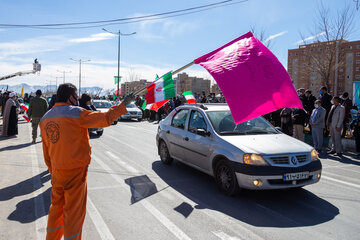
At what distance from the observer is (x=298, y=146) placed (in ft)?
17.7

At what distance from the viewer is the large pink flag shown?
466 centimetres

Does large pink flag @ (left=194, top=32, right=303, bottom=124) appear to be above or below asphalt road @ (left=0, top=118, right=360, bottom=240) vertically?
above

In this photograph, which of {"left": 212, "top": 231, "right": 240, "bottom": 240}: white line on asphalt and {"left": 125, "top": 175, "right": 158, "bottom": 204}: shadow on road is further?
{"left": 125, "top": 175, "right": 158, "bottom": 204}: shadow on road

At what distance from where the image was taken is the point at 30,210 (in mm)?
4566

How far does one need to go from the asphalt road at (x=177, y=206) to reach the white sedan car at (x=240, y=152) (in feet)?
1.25

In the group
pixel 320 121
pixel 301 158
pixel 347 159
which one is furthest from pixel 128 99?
pixel 320 121

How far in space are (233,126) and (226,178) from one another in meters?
1.17

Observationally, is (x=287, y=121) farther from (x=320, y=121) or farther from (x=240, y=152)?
(x=240, y=152)

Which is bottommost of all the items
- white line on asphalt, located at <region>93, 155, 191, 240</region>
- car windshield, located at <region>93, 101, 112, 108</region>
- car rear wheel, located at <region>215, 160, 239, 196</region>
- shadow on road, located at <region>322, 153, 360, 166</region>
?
white line on asphalt, located at <region>93, 155, 191, 240</region>

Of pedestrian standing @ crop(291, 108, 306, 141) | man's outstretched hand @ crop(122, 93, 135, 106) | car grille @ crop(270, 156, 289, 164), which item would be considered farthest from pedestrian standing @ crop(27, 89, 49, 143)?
pedestrian standing @ crop(291, 108, 306, 141)

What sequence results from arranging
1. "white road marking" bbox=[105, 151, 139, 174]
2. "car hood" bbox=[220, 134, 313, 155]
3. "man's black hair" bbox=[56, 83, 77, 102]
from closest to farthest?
1. "man's black hair" bbox=[56, 83, 77, 102]
2. "car hood" bbox=[220, 134, 313, 155]
3. "white road marking" bbox=[105, 151, 139, 174]

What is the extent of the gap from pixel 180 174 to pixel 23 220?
11.3 feet

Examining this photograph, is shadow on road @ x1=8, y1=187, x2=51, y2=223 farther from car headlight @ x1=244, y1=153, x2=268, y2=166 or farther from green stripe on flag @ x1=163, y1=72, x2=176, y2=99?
car headlight @ x1=244, y1=153, x2=268, y2=166

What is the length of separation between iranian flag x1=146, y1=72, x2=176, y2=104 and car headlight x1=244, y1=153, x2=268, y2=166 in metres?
2.27
